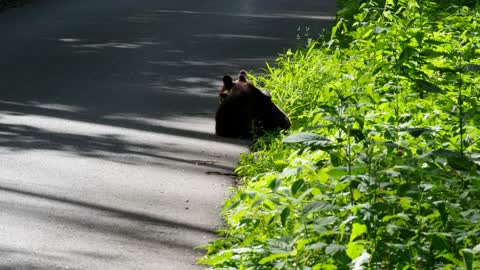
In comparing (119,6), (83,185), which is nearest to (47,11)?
(119,6)

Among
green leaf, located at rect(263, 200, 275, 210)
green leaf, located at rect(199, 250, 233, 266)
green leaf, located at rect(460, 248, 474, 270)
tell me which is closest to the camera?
green leaf, located at rect(460, 248, 474, 270)

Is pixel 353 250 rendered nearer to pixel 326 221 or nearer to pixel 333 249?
pixel 333 249

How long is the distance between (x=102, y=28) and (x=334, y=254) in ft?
49.6

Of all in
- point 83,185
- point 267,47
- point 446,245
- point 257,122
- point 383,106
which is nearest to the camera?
point 446,245

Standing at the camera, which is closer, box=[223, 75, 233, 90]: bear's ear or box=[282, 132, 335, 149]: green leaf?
A: box=[282, 132, 335, 149]: green leaf

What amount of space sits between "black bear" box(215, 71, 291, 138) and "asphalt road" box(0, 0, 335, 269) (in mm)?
166

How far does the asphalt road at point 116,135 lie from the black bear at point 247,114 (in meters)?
0.17

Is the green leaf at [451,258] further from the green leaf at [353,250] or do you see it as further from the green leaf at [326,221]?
the green leaf at [326,221]

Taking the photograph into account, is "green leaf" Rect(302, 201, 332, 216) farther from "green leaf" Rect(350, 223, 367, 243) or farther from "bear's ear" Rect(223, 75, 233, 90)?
"bear's ear" Rect(223, 75, 233, 90)

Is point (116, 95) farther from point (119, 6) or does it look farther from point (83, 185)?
point (119, 6)

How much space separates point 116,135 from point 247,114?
1.20m

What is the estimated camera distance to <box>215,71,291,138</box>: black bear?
10.5 m

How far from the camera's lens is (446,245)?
4973 mm

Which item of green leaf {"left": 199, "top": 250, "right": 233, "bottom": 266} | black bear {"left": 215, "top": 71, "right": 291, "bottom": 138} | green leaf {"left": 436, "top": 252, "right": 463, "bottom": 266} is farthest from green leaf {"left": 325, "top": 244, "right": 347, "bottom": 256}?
black bear {"left": 215, "top": 71, "right": 291, "bottom": 138}
